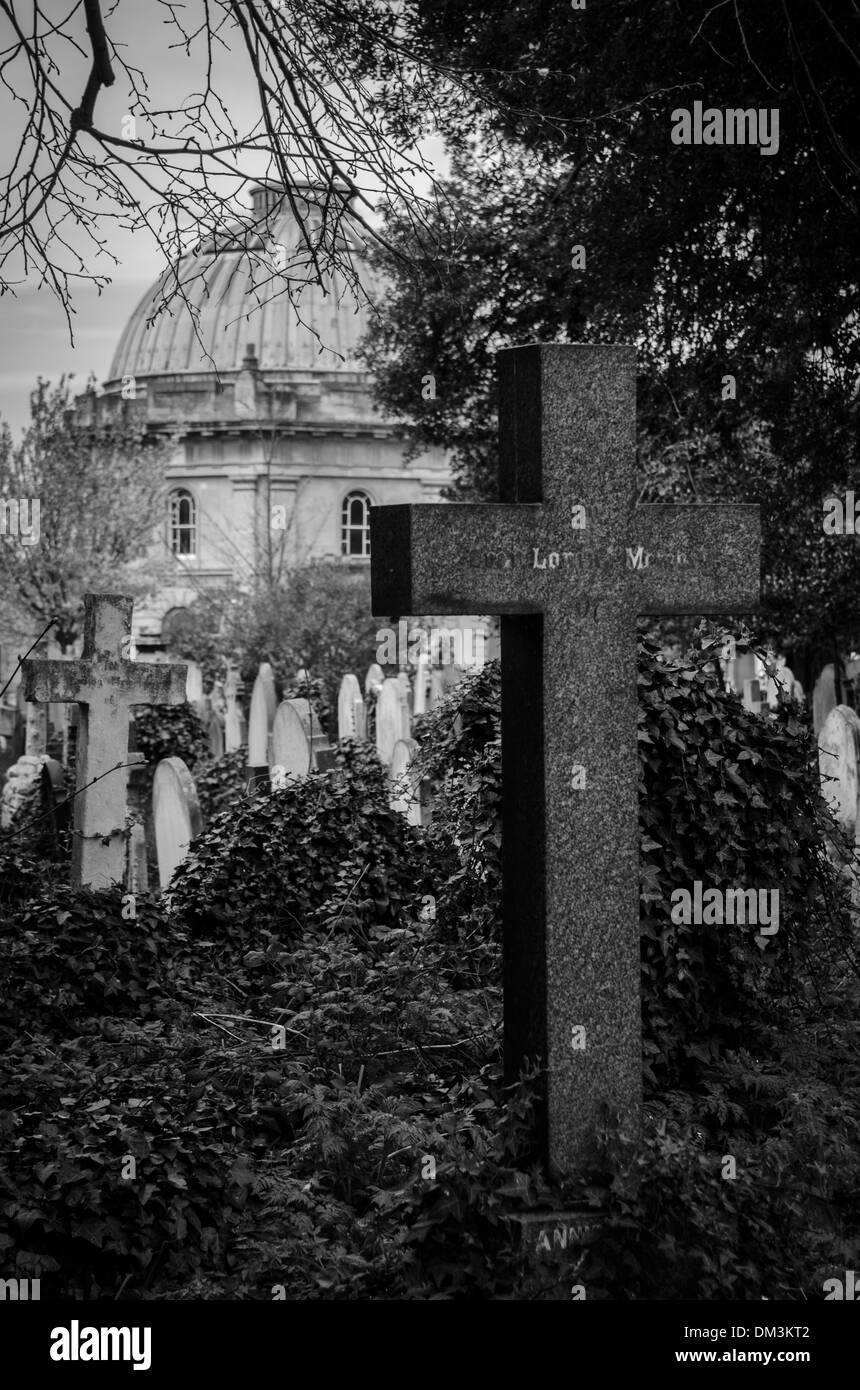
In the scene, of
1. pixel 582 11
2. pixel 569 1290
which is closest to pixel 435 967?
pixel 569 1290

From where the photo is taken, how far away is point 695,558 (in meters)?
4.16

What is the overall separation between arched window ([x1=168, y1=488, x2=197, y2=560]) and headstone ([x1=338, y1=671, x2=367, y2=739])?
92.2 feet

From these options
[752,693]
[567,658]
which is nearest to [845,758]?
[567,658]

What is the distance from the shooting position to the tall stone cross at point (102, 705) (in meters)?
7.84

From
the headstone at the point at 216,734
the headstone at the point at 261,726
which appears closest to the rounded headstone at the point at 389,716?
the headstone at the point at 261,726

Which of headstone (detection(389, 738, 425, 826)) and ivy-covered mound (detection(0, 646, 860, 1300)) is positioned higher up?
headstone (detection(389, 738, 425, 826))

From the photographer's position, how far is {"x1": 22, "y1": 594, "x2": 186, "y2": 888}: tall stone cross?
7.84 meters

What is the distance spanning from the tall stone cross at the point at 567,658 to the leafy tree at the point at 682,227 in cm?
240

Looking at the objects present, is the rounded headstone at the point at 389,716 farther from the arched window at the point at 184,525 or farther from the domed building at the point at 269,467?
the arched window at the point at 184,525

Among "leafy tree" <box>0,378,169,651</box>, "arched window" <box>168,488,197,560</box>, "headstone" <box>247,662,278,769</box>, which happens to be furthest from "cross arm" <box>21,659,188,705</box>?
"arched window" <box>168,488,197,560</box>

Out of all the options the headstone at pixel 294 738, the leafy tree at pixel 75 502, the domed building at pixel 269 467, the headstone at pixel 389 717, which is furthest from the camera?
the domed building at pixel 269 467

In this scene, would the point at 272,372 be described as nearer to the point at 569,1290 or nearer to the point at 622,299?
the point at 622,299

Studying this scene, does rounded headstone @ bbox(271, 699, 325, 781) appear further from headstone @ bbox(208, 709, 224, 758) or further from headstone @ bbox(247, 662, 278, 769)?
headstone @ bbox(208, 709, 224, 758)

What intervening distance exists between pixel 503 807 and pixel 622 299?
546 centimetres
